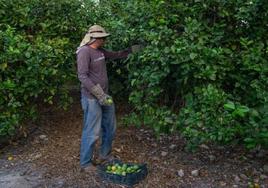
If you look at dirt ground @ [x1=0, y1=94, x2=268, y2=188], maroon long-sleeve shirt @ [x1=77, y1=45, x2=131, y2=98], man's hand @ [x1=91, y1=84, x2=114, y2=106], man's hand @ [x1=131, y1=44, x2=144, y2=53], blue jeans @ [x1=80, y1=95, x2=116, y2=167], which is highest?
man's hand @ [x1=131, y1=44, x2=144, y2=53]

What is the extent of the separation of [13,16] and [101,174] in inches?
121

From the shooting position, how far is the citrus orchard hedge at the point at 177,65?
192 inches

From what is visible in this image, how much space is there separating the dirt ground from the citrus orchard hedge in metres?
0.43

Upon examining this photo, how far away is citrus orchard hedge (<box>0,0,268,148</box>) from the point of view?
4.88m

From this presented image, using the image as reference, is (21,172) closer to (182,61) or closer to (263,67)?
(182,61)

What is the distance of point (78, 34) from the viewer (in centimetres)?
726

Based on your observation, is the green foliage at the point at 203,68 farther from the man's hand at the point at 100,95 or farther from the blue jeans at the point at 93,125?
the man's hand at the point at 100,95

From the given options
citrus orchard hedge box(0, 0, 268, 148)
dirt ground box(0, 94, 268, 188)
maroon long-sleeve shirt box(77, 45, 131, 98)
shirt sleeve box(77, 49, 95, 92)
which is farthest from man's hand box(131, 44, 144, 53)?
dirt ground box(0, 94, 268, 188)

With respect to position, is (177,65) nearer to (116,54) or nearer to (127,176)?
(116,54)

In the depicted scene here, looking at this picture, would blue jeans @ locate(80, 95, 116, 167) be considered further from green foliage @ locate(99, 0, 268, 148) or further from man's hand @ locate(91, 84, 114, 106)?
green foliage @ locate(99, 0, 268, 148)

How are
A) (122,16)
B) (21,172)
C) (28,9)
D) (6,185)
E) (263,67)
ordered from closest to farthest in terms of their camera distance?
(263,67) < (6,185) < (21,172) < (122,16) < (28,9)

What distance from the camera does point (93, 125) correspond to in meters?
5.46

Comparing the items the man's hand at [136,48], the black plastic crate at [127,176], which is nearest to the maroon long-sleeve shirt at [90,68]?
the man's hand at [136,48]

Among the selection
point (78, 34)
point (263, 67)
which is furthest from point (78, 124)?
point (263, 67)
